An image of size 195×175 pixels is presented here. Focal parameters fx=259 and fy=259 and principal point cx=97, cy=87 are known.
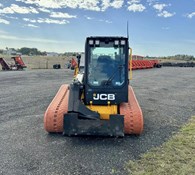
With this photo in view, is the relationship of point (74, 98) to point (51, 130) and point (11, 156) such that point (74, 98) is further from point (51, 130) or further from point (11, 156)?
point (11, 156)

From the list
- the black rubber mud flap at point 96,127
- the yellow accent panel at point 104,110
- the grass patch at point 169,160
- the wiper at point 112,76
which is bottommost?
the grass patch at point 169,160

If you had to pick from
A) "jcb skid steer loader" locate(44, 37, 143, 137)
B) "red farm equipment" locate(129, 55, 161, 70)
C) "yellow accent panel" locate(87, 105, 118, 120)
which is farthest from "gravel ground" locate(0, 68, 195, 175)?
"red farm equipment" locate(129, 55, 161, 70)

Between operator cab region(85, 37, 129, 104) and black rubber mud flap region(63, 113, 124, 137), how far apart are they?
33.0 inches

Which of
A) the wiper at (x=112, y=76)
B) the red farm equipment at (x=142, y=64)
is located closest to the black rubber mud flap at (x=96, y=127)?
the wiper at (x=112, y=76)

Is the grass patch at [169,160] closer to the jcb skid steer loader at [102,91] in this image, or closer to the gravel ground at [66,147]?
the gravel ground at [66,147]

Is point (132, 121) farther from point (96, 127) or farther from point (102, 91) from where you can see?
point (102, 91)

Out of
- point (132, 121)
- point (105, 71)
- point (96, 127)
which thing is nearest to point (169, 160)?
point (132, 121)

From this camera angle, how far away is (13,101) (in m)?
10.8

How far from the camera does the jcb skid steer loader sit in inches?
244

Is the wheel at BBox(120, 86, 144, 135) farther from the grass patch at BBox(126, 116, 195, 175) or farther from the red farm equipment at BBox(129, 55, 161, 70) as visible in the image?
the red farm equipment at BBox(129, 55, 161, 70)

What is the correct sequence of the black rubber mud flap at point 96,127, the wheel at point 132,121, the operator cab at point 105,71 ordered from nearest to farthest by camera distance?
the black rubber mud flap at point 96,127 → the wheel at point 132,121 → the operator cab at point 105,71

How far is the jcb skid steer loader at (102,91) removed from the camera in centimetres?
619

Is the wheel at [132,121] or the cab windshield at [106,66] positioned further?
the cab windshield at [106,66]

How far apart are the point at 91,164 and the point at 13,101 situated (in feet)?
22.6
